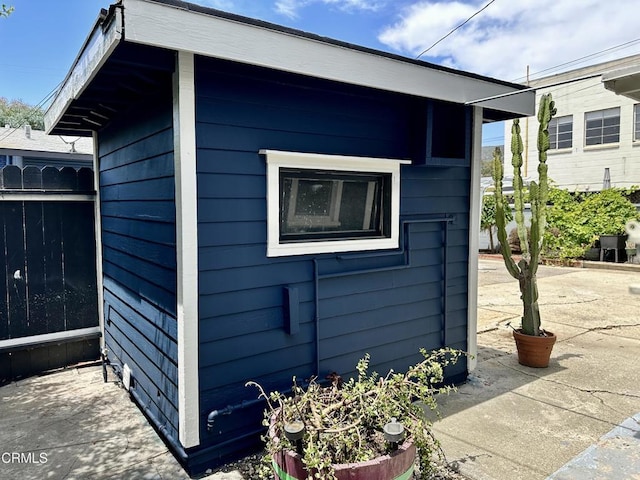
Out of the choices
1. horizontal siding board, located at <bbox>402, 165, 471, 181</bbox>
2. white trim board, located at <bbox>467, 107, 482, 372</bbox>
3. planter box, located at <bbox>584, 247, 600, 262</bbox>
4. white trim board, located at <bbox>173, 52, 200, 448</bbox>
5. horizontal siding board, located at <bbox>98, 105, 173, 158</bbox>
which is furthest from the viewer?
planter box, located at <bbox>584, 247, 600, 262</bbox>

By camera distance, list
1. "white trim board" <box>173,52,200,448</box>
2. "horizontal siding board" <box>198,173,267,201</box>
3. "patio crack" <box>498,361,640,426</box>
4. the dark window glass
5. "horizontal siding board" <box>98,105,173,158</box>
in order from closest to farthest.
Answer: "white trim board" <box>173,52,200,448</box> < "horizontal siding board" <box>198,173,267,201</box> < "horizontal siding board" <box>98,105,173,158</box> < the dark window glass < "patio crack" <box>498,361,640,426</box>

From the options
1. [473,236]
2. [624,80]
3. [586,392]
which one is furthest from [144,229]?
[586,392]

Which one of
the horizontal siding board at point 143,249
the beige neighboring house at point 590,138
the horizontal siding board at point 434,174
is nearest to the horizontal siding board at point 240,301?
the horizontal siding board at point 143,249

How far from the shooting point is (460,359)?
11.6 feet

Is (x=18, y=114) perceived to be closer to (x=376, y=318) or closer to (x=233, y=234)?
(x=233, y=234)

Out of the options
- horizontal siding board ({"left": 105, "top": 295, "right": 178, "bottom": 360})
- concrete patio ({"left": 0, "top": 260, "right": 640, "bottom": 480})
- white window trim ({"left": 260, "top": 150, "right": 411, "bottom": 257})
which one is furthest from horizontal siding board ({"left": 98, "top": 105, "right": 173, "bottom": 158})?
concrete patio ({"left": 0, "top": 260, "right": 640, "bottom": 480})

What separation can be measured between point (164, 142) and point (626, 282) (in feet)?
29.1

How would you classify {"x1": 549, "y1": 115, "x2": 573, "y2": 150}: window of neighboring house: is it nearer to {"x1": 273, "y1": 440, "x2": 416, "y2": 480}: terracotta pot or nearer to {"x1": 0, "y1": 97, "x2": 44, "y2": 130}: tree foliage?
{"x1": 273, "y1": 440, "x2": 416, "y2": 480}: terracotta pot

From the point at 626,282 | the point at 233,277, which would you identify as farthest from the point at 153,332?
the point at 626,282

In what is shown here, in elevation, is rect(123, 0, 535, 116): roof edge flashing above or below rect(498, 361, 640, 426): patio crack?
above

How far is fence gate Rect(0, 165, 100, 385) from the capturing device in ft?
11.8

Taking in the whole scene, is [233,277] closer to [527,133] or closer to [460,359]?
[460,359]

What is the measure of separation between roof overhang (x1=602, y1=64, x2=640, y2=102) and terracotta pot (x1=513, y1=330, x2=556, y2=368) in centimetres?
213

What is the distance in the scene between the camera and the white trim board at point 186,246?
216cm
